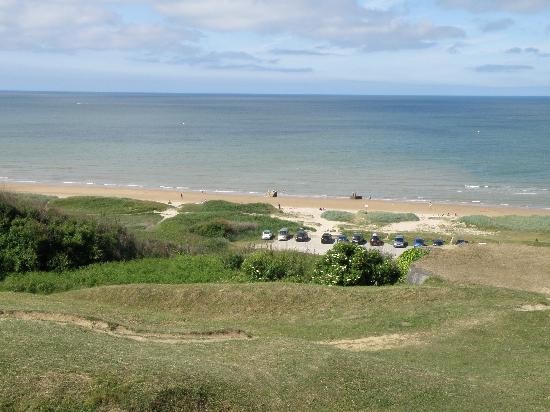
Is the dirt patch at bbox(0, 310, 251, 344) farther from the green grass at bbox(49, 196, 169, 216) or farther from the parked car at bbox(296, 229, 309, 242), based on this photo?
the green grass at bbox(49, 196, 169, 216)

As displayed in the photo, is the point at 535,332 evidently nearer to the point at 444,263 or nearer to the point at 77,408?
the point at 444,263

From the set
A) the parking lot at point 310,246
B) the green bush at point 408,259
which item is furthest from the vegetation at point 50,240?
the parking lot at point 310,246

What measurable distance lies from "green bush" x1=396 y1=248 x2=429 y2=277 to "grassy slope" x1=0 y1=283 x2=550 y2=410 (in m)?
3.85

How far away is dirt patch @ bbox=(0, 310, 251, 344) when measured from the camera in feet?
62.1

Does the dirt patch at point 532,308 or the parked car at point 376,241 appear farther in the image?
the parked car at point 376,241

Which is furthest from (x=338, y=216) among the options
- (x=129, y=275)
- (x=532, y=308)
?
(x=532, y=308)

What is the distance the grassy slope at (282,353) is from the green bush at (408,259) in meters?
3.85

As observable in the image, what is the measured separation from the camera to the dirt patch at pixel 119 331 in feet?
62.1

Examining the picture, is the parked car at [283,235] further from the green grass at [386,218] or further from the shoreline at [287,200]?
the shoreline at [287,200]

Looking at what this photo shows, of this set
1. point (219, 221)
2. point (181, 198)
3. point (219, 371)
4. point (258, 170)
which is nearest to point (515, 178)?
point (258, 170)

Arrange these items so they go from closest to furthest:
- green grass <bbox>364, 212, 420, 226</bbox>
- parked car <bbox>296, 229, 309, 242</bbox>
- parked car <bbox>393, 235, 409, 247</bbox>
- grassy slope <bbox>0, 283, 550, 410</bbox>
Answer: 1. grassy slope <bbox>0, 283, 550, 410</bbox>
2. parked car <bbox>393, 235, 409, 247</bbox>
3. parked car <bbox>296, 229, 309, 242</bbox>
4. green grass <bbox>364, 212, 420, 226</bbox>

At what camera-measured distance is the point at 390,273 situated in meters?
27.8

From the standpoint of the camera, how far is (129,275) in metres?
29.2

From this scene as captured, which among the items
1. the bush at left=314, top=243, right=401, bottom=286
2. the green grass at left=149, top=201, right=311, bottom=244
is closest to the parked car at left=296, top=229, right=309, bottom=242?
the green grass at left=149, top=201, right=311, bottom=244
